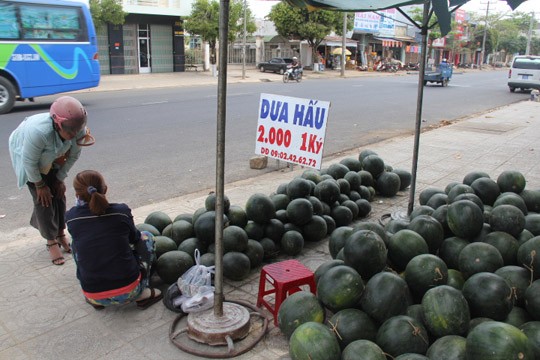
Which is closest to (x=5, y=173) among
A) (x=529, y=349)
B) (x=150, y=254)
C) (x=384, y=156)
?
(x=150, y=254)

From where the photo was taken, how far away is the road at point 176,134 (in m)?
6.96

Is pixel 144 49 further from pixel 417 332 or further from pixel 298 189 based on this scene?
pixel 417 332

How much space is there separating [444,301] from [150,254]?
217cm

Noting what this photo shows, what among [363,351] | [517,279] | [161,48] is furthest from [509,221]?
[161,48]

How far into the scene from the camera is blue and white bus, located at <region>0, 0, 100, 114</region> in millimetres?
13523

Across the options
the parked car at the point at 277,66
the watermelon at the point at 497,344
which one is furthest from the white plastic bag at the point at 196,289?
the parked car at the point at 277,66

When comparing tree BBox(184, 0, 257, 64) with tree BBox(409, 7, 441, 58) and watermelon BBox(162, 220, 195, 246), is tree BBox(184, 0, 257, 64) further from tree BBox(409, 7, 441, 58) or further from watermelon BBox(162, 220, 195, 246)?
watermelon BBox(162, 220, 195, 246)

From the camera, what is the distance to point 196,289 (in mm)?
3441

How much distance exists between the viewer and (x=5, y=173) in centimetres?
740

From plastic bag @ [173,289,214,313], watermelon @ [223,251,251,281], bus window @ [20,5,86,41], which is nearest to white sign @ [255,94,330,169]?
watermelon @ [223,251,251,281]

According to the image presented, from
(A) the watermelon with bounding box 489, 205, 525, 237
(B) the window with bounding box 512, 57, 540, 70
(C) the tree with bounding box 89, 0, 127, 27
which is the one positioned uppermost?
(C) the tree with bounding box 89, 0, 127, 27

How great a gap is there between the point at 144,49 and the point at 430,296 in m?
33.6

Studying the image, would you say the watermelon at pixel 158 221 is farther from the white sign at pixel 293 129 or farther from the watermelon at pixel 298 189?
the white sign at pixel 293 129

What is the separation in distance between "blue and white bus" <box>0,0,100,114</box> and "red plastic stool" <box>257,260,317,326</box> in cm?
1264
